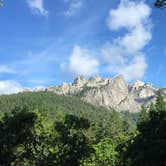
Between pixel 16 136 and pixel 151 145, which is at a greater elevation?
pixel 16 136

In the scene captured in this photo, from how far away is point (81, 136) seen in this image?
56.2m

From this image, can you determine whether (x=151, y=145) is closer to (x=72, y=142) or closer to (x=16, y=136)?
(x=72, y=142)

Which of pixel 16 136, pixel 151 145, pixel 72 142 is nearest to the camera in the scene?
pixel 151 145

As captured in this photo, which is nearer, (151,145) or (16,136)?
(151,145)

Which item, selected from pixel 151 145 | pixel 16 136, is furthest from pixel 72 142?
pixel 151 145

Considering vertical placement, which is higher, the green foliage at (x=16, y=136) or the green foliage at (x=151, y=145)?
the green foliage at (x=16, y=136)

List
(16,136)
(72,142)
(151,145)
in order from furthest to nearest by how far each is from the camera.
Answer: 1. (16,136)
2. (72,142)
3. (151,145)

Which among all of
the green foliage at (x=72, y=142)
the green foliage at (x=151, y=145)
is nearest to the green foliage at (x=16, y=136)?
the green foliage at (x=72, y=142)

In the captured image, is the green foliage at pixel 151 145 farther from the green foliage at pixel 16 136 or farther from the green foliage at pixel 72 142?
the green foliage at pixel 16 136

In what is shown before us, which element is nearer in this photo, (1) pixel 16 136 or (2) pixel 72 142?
(2) pixel 72 142

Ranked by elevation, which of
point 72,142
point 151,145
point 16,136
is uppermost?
point 16,136

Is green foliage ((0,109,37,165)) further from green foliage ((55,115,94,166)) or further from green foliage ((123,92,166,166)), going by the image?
green foliage ((123,92,166,166))

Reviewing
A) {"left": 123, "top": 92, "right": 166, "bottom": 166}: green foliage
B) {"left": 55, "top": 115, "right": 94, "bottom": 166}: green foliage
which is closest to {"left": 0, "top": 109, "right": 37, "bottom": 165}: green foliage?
{"left": 55, "top": 115, "right": 94, "bottom": 166}: green foliage

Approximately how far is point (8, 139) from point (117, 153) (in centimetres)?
1696
